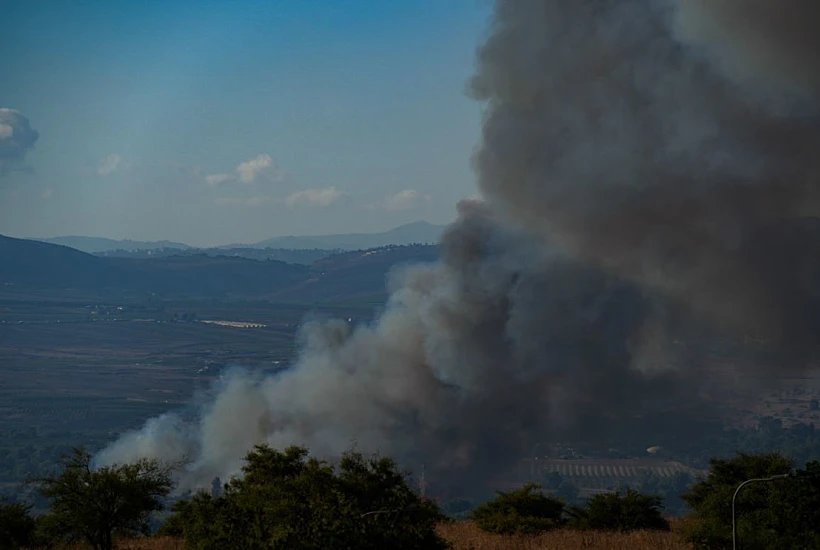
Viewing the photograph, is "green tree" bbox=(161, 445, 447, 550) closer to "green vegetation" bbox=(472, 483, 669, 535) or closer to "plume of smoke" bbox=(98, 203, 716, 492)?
"green vegetation" bbox=(472, 483, 669, 535)

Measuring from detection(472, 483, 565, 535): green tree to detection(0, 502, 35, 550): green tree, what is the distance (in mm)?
19469

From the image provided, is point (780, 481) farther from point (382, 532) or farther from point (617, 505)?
point (382, 532)

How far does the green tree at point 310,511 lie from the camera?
29.0m

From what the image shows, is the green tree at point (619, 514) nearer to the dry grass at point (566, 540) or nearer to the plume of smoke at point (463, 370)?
the dry grass at point (566, 540)

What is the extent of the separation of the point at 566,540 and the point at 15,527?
22.9 m

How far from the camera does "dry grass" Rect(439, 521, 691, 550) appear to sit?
138 feet

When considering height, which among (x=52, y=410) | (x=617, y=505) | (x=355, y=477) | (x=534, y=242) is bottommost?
(x=52, y=410)

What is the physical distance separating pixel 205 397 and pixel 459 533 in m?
118

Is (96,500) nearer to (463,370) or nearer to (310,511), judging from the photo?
(310,511)

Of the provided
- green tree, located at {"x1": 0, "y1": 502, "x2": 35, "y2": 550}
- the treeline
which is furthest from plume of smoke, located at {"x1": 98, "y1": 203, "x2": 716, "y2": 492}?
green tree, located at {"x1": 0, "y1": 502, "x2": 35, "y2": 550}

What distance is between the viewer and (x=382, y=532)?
98.7ft

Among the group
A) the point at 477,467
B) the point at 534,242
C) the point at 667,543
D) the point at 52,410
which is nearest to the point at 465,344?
the point at 534,242

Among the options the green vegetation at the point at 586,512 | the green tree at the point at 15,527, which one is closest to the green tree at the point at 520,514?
the green vegetation at the point at 586,512

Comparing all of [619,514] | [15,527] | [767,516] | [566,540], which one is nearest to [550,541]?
[566,540]
